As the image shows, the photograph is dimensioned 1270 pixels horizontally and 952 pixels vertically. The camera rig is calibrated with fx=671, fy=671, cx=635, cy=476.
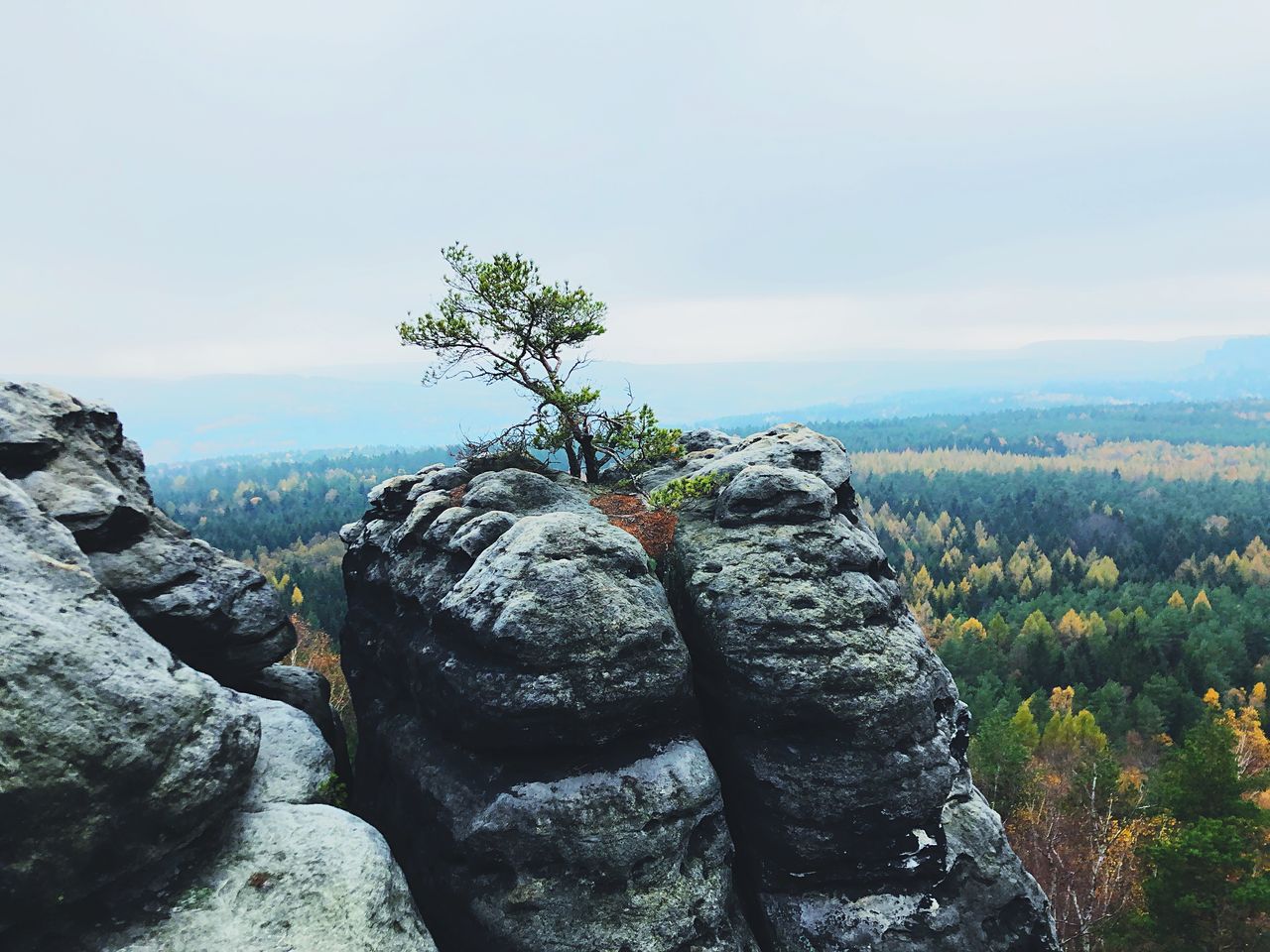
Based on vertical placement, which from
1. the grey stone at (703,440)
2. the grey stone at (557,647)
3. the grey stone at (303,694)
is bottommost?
the grey stone at (303,694)

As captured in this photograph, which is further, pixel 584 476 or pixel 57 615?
pixel 584 476

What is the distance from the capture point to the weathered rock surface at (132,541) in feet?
54.3

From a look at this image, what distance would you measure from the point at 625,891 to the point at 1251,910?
2576cm

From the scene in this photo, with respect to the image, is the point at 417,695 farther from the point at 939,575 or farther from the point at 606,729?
the point at 939,575

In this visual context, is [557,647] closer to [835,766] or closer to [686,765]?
[686,765]

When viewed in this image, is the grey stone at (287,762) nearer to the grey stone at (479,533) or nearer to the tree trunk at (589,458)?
the grey stone at (479,533)

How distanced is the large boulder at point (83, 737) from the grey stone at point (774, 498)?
494 inches

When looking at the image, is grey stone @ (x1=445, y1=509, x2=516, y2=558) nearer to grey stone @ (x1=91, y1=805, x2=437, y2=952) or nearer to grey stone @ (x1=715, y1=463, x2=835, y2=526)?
grey stone @ (x1=715, y1=463, x2=835, y2=526)

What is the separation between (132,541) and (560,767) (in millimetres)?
13194

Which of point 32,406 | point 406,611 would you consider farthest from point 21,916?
point 32,406

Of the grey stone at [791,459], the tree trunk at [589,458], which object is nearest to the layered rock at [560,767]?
the grey stone at [791,459]

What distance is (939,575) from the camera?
131m

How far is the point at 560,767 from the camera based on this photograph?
1421cm

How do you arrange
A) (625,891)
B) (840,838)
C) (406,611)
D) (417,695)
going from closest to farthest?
(625,891), (840,838), (417,695), (406,611)
